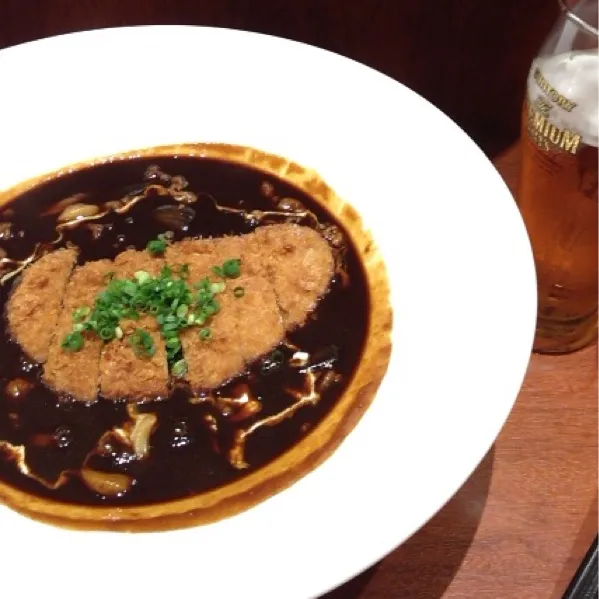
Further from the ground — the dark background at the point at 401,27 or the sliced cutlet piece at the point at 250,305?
the dark background at the point at 401,27

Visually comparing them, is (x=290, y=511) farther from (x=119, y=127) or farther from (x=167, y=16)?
(x=167, y=16)

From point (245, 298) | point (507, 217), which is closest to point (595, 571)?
point (507, 217)

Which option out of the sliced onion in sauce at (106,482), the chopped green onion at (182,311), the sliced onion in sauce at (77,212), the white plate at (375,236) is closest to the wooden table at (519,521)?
the white plate at (375,236)

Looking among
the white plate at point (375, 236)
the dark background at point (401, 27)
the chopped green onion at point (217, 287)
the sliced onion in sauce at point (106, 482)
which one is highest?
the dark background at point (401, 27)

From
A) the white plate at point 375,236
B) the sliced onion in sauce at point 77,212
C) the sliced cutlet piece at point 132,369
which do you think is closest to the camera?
the white plate at point 375,236

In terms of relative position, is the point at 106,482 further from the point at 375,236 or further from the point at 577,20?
the point at 577,20

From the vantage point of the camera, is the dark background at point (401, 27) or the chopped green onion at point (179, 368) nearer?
the chopped green onion at point (179, 368)

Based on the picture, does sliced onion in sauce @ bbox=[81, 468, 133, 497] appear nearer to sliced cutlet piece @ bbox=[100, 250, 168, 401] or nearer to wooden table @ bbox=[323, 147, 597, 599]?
sliced cutlet piece @ bbox=[100, 250, 168, 401]

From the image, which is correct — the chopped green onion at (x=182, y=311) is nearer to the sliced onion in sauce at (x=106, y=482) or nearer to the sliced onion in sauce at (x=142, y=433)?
the sliced onion in sauce at (x=142, y=433)
